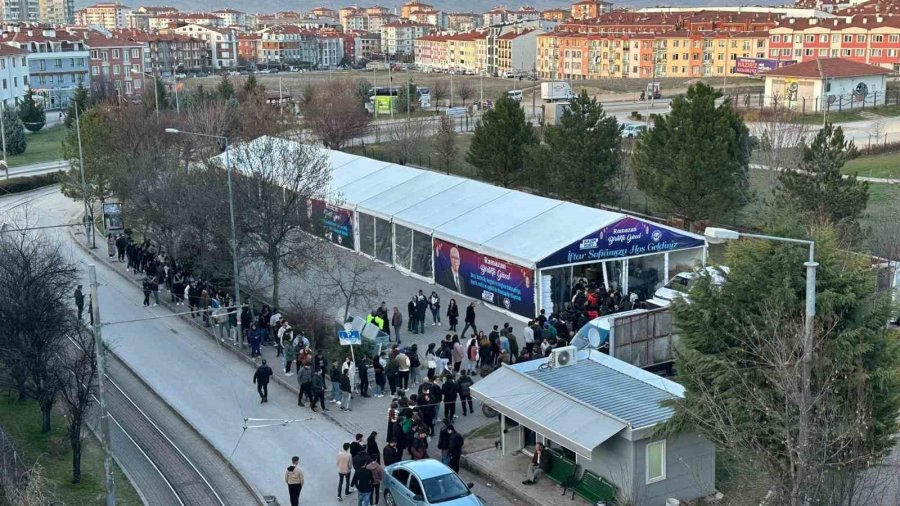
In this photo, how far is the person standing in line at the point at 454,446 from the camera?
728 inches

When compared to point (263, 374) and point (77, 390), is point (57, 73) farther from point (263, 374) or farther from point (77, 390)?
point (77, 390)

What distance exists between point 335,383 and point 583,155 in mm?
19107

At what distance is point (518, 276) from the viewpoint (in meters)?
28.4

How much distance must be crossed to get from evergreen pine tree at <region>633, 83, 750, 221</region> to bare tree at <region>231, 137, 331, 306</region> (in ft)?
41.4

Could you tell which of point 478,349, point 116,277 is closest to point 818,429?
point 478,349

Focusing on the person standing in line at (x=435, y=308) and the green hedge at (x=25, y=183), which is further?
the green hedge at (x=25, y=183)

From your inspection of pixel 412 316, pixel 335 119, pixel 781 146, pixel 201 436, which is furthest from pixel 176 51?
pixel 201 436

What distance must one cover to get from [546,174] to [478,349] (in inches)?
717

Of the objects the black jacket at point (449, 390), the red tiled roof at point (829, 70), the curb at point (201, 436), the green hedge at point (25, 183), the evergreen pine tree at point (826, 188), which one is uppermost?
the red tiled roof at point (829, 70)

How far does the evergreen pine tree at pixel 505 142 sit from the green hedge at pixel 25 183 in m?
23.3

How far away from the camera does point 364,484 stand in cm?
1694

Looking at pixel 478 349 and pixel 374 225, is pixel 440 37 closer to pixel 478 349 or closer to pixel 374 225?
pixel 374 225

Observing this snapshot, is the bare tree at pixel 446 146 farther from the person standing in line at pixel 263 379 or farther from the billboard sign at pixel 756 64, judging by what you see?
the billboard sign at pixel 756 64

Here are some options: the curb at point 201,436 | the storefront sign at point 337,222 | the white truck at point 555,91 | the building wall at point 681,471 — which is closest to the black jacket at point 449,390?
the curb at point 201,436
